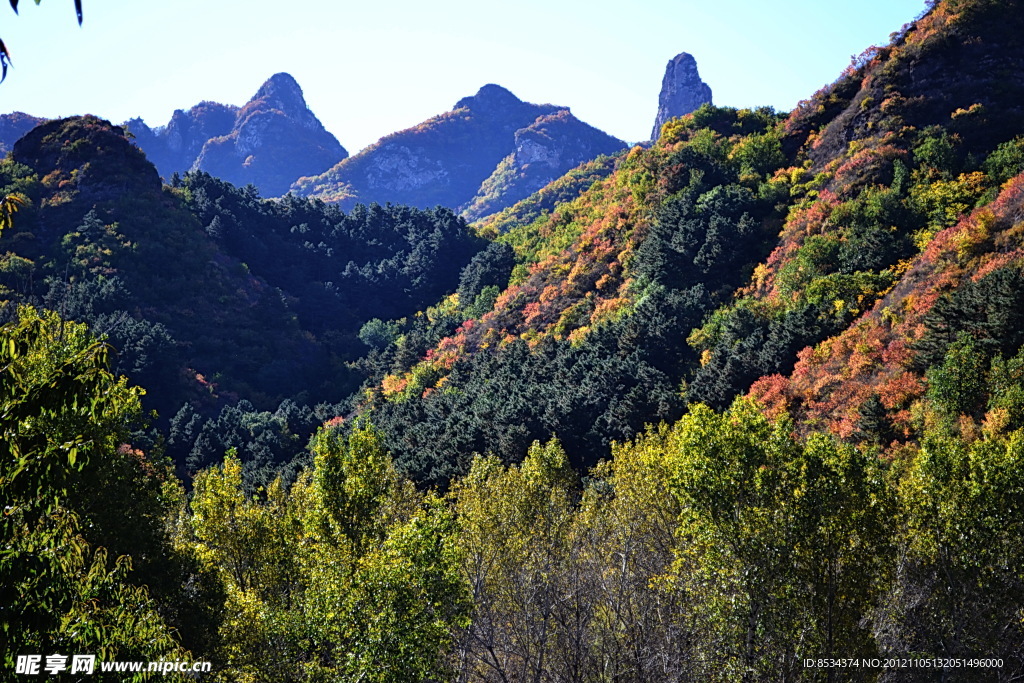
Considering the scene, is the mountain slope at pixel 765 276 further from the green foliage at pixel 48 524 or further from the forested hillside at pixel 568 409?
the green foliage at pixel 48 524

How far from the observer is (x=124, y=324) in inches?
2884

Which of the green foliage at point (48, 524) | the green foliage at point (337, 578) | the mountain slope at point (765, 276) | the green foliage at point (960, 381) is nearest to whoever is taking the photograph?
the green foliage at point (48, 524)

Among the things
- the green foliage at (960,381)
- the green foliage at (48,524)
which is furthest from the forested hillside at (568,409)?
the green foliage at (960,381)

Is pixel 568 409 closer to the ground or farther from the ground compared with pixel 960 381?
closer to the ground

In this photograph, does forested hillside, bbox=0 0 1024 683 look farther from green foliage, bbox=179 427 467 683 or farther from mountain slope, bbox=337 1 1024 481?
mountain slope, bbox=337 1 1024 481

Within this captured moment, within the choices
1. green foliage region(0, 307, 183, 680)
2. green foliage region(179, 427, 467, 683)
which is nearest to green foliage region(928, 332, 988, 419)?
green foliage region(179, 427, 467, 683)

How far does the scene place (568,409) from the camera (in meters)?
51.5

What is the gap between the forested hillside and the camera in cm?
1728

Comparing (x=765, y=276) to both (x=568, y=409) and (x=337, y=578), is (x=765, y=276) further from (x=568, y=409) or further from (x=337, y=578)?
(x=337, y=578)

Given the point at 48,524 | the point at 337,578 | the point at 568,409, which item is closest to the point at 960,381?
the point at 568,409

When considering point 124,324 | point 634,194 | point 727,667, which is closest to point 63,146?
point 124,324

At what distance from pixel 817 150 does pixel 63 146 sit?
94.0 m

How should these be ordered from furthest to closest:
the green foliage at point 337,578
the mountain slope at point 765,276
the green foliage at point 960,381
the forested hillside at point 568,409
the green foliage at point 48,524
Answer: the mountain slope at point 765,276
the green foliage at point 960,381
the forested hillside at point 568,409
the green foliage at point 337,578
the green foliage at point 48,524

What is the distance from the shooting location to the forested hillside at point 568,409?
17.3 meters
